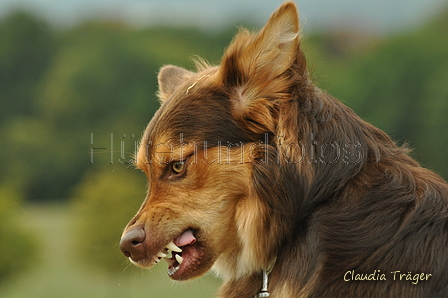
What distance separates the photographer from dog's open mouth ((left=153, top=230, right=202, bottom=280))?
17.9 feet

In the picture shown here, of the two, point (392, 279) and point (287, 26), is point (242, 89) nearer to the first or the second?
point (287, 26)

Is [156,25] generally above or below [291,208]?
above

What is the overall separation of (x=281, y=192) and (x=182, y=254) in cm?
111

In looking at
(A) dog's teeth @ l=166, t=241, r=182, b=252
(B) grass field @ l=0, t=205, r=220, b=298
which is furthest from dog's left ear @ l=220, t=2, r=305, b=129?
(B) grass field @ l=0, t=205, r=220, b=298

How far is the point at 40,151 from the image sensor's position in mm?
64062

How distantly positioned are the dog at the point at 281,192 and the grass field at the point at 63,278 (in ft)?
79.3

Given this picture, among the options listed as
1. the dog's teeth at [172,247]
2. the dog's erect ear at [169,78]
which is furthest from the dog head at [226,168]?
the dog's erect ear at [169,78]

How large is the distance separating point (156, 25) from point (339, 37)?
97.8 feet

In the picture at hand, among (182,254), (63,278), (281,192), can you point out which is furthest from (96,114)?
(281,192)

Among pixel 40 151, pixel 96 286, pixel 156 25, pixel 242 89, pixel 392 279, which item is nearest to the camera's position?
pixel 392 279

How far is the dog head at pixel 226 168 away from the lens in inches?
204

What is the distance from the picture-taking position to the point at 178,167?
5375 millimetres

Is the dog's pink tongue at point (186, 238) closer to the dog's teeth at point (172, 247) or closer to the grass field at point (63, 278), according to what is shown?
the dog's teeth at point (172, 247)

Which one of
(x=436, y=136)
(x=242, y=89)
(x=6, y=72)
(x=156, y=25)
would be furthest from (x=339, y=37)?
(x=242, y=89)
